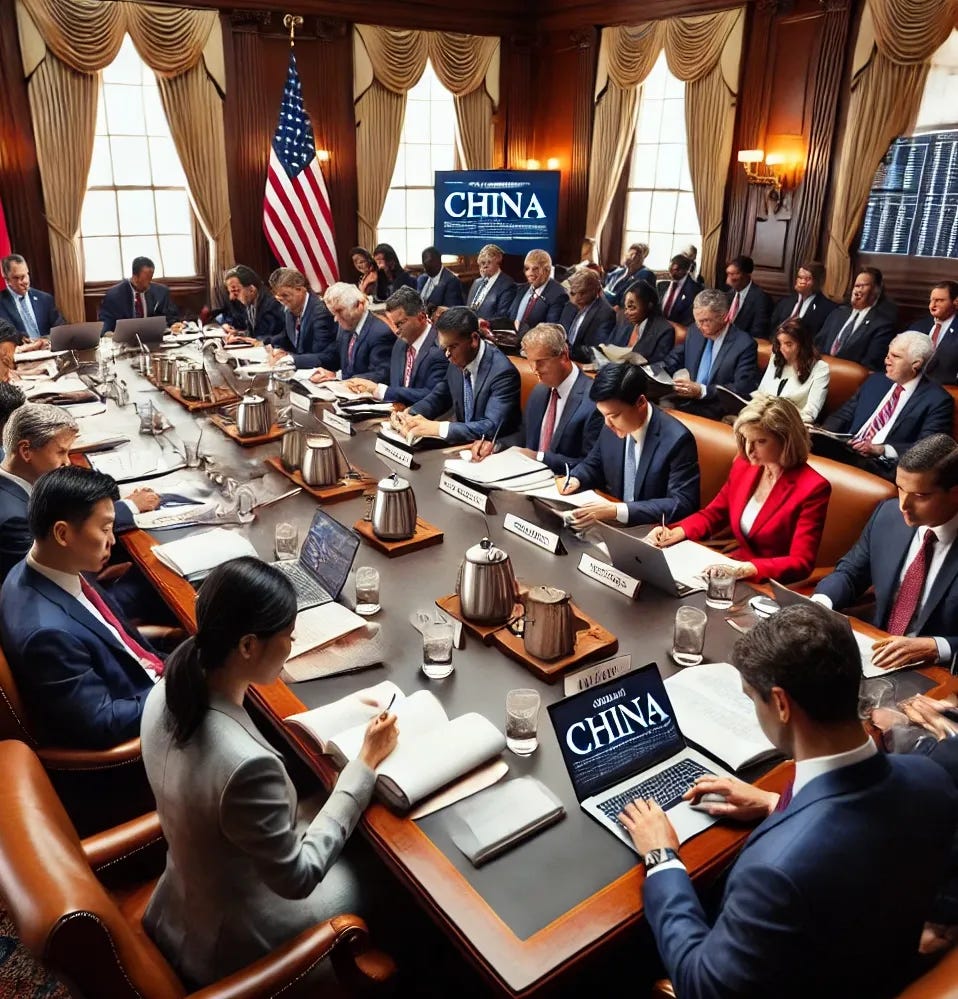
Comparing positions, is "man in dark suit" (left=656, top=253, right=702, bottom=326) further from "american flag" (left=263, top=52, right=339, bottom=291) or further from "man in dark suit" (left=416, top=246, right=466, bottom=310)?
"american flag" (left=263, top=52, right=339, bottom=291)

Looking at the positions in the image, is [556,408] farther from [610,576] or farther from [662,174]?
[662,174]

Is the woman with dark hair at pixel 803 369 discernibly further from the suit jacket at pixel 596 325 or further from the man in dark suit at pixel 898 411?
the suit jacket at pixel 596 325

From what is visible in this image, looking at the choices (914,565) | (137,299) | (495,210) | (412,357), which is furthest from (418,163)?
(914,565)

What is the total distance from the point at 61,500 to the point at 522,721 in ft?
3.66

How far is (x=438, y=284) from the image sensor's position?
8391 mm

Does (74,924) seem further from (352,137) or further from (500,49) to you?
(500,49)

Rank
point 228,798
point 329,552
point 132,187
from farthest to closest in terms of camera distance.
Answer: point 132,187 → point 329,552 → point 228,798

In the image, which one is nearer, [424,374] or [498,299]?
[424,374]

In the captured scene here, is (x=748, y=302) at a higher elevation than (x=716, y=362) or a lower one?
higher

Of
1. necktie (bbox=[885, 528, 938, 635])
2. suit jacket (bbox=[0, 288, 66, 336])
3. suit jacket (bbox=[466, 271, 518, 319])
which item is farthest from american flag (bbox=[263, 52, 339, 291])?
necktie (bbox=[885, 528, 938, 635])

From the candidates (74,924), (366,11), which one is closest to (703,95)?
(366,11)

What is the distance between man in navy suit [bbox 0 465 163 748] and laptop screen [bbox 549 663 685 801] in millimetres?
1044

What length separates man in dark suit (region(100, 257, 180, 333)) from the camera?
21.1 feet

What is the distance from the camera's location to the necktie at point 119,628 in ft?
7.00
